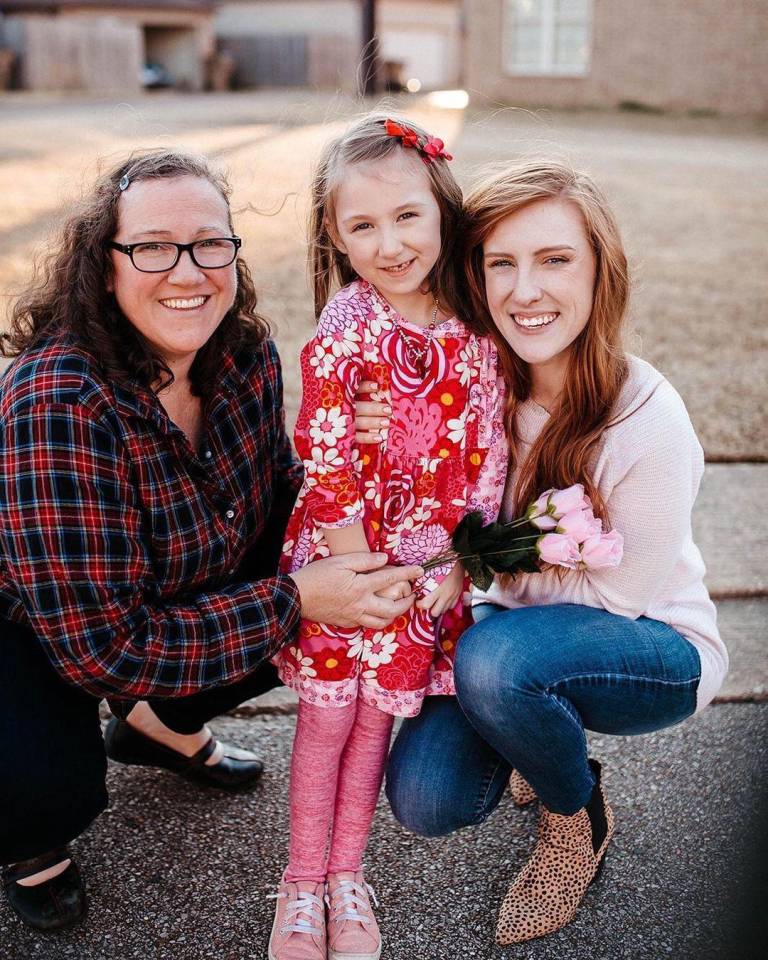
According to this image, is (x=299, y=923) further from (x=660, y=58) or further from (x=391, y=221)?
(x=660, y=58)

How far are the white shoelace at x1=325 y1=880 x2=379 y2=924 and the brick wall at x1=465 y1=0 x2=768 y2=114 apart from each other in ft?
59.2

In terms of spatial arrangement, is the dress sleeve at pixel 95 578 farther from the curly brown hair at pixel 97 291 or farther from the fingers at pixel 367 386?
the fingers at pixel 367 386

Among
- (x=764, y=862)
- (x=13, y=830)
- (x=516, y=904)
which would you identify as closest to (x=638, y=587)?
(x=516, y=904)

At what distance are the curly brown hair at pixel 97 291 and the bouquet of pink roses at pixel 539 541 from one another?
73 cm

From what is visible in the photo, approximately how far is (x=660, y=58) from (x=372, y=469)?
1819 centimetres

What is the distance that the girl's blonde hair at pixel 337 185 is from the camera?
202 cm

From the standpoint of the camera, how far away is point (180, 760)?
243cm

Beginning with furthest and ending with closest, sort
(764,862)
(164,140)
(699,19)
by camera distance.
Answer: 1. (699,19)
2. (164,140)
3. (764,862)

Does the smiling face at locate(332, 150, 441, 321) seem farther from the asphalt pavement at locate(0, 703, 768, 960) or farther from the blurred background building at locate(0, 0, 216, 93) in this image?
the blurred background building at locate(0, 0, 216, 93)

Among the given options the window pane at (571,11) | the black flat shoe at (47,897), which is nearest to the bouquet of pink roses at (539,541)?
the black flat shoe at (47,897)

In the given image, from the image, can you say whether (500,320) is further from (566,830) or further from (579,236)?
(566,830)

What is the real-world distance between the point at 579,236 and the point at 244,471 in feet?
2.96

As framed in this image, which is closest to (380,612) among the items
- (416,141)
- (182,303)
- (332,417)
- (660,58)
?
(332,417)

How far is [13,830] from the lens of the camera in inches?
75.9
